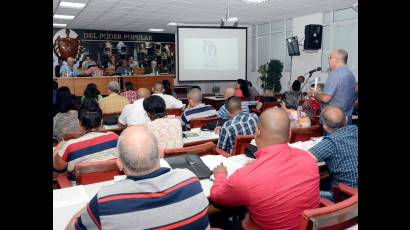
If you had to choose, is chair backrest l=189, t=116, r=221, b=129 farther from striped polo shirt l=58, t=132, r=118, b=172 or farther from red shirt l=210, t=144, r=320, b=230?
red shirt l=210, t=144, r=320, b=230

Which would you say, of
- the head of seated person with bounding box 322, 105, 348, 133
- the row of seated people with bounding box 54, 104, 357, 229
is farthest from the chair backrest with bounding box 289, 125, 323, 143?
the row of seated people with bounding box 54, 104, 357, 229

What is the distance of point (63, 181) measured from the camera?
2.59 m

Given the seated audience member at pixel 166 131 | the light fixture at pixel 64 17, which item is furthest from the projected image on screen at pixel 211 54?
the seated audience member at pixel 166 131

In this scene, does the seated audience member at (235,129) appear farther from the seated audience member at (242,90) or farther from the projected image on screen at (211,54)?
the projected image on screen at (211,54)

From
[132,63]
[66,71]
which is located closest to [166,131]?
[66,71]

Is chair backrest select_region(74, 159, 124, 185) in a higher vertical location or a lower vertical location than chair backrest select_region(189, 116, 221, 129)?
lower

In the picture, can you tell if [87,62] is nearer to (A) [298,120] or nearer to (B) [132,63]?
(B) [132,63]

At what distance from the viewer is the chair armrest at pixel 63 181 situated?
2523mm

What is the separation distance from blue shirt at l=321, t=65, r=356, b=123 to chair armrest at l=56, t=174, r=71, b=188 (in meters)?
3.17

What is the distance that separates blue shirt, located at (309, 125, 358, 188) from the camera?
2.44 m
